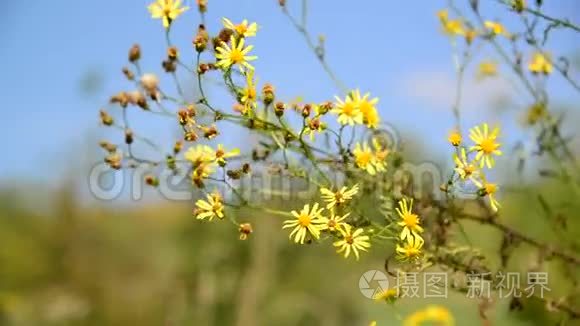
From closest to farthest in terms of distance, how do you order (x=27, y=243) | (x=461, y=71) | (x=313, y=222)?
(x=313, y=222) < (x=461, y=71) < (x=27, y=243)

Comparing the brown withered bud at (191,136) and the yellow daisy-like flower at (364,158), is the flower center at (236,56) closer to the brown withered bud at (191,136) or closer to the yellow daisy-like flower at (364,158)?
the brown withered bud at (191,136)

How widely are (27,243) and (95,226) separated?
1.81 meters

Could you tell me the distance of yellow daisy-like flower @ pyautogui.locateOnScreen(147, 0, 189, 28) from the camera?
1.34 meters

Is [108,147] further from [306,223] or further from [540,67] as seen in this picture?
[540,67]

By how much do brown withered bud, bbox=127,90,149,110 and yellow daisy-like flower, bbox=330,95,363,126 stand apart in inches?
16.0

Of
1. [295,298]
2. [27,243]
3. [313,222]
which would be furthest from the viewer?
[27,243]

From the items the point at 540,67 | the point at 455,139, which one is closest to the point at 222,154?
the point at 455,139

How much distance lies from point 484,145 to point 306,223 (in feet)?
1.22

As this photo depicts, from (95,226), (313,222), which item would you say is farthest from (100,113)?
(95,226)

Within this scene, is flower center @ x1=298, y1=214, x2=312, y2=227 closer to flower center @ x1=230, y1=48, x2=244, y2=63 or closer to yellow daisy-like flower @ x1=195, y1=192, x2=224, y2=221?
yellow daisy-like flower @ x1=195, y1=192, x2=224, y2=221

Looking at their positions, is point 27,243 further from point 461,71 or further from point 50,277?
point 461,71

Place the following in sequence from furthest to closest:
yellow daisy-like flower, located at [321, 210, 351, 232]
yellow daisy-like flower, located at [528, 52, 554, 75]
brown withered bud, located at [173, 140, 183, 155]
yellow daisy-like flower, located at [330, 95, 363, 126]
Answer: yellow daisy-like flower, located at [528, 52, 554, 75] < brown withered bud, located at [173, 140, 183, 155] < yellow daisy-like flower, located at [330, 95, 363, 126] < yellow daisy-like flower, located at [321, 210, 351, 232]

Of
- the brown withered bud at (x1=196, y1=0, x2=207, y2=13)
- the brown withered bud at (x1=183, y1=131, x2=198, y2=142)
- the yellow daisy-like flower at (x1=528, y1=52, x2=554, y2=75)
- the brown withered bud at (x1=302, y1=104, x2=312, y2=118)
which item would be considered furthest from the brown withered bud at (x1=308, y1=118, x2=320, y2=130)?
Result: the yellow daisy-like flower at (x1=528, y1=52, x2=554, y2=75)

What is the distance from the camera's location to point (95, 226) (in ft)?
36.9
